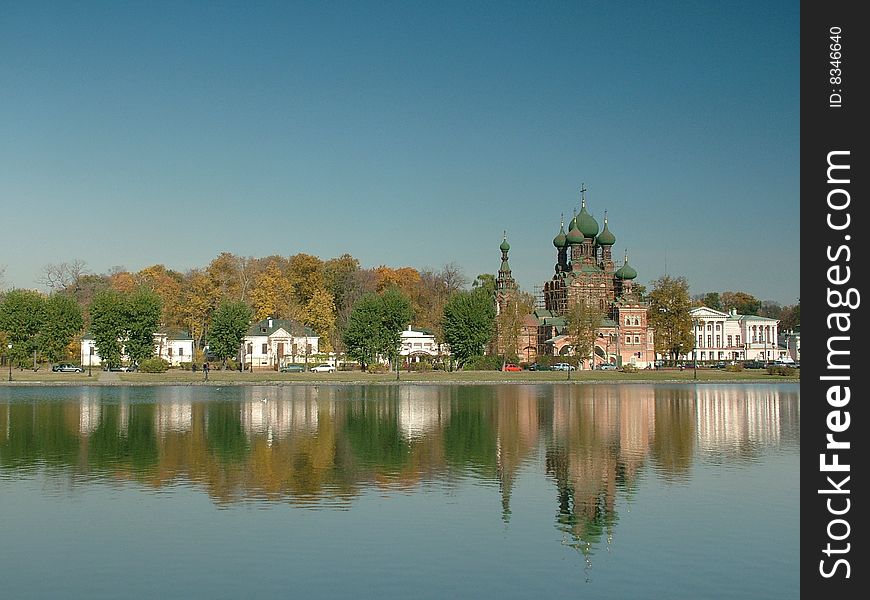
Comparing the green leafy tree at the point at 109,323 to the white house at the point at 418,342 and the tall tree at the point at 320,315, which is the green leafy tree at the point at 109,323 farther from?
the white house at the point at 418,342

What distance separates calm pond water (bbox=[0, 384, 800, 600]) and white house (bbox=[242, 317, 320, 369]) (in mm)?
62710

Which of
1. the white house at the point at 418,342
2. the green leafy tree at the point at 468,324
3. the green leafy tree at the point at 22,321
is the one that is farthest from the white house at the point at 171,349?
the green leafy tree at the point at 468,324

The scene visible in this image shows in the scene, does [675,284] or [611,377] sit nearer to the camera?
[611,377]

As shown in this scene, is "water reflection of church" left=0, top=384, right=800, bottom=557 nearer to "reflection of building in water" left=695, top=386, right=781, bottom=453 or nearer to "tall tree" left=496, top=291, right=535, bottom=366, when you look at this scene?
"reflection of building in water" left=695, top=386, right=781, bottom=453

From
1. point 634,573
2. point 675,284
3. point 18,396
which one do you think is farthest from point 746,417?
point 675,284

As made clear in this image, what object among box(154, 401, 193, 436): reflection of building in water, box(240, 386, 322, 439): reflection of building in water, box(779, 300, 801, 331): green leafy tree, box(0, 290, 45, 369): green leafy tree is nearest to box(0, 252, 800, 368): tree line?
box(0, 290, 45, 369): green leafy tree

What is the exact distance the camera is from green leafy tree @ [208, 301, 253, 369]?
89.0 m

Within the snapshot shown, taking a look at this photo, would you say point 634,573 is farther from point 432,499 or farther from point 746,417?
point 746,417

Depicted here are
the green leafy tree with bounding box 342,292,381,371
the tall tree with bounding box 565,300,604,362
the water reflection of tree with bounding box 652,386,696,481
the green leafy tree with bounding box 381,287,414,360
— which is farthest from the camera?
the tall tree with bounding box 565,300,604,362

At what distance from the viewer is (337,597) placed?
52.3 feet

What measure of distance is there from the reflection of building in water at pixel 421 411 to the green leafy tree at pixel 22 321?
32372 millimetres

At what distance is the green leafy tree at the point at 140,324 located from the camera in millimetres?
86125

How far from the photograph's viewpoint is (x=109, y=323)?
8562 centimetres
